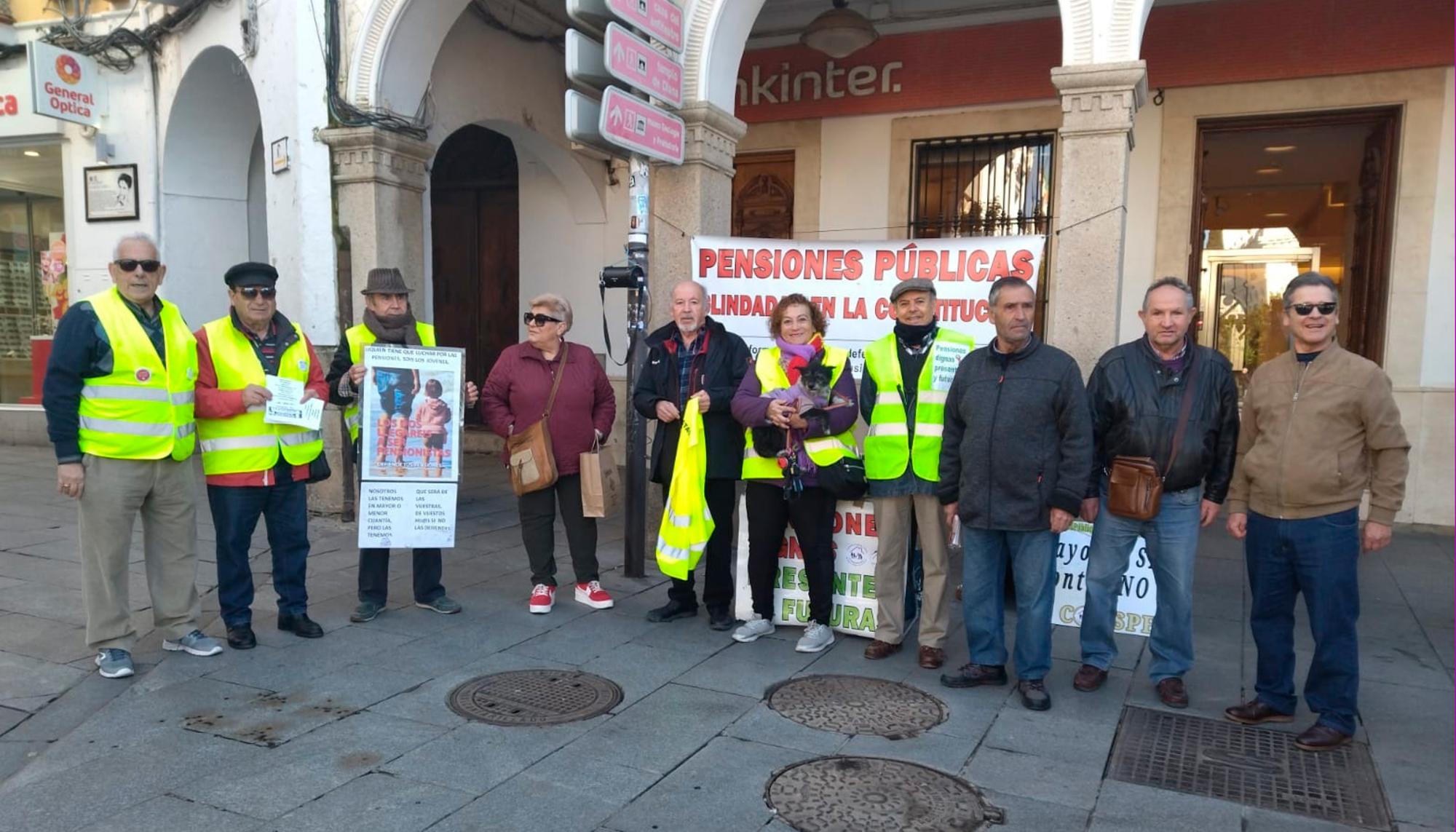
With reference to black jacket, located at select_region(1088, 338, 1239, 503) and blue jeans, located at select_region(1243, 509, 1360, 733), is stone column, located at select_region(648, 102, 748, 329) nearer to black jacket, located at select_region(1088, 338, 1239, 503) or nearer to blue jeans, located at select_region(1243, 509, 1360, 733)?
black jacket, located at select_region(1088, 338, 1239, 503)

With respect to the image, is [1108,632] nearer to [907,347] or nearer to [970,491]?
[970,491]

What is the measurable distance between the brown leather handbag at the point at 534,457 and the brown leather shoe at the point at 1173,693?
3.20 meters

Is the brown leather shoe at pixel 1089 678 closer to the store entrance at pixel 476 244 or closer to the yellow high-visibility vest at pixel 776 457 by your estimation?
the yellow high-visibility vest at pixel 776 457

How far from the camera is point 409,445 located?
5.27 metres

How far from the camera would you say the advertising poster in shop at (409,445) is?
5.13m

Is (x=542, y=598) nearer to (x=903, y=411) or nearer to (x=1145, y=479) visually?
(x=903, y=411)

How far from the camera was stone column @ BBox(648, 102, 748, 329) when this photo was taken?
22.2 feet

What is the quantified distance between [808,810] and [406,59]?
6997mm

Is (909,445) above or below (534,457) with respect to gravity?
above

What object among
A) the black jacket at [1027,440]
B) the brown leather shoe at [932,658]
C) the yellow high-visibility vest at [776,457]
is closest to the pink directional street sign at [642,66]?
the yellow high-visibility vest at [776,457]

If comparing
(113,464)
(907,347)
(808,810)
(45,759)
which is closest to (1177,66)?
(907,347)

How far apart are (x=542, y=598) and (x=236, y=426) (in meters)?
1.83

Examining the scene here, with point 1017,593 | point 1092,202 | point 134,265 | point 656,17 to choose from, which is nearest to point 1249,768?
point 1017,593

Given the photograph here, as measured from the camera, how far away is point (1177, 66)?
27.8ft
